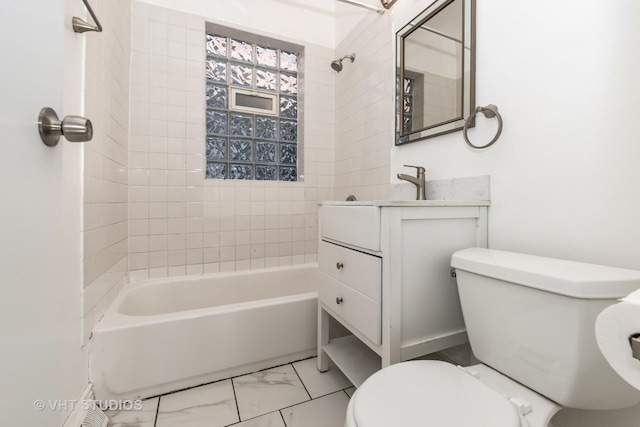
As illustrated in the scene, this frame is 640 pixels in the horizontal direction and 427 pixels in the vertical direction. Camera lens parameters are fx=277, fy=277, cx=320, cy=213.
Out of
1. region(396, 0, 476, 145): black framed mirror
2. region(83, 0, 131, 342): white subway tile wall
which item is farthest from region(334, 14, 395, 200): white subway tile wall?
region(83, 0, 131, 342): white subway tile wall

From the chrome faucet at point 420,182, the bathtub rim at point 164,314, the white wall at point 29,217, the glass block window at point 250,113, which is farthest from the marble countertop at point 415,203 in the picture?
the glass block window at point 250,113

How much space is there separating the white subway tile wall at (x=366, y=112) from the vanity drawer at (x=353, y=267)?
0.67 meters

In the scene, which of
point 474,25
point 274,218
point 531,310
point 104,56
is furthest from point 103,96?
point 531,310

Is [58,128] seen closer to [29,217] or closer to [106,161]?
[29,217]

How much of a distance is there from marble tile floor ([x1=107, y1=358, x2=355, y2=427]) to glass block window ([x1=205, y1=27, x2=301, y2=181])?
140cm

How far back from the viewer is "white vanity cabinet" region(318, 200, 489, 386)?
37.0 inches

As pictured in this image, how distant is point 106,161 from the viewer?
1376 mm

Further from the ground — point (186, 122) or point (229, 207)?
point (186, 122)

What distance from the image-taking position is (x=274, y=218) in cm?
221

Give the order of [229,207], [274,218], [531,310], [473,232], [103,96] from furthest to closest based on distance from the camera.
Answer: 1. [274,218]
2. [229,207]
3. [103,96]
4. [473,232]
5. [531,310]

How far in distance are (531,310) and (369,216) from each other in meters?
0.52

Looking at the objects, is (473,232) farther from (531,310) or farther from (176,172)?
(176,172)

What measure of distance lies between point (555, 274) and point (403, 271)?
0.41m

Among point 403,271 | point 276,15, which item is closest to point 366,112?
point 276,15
